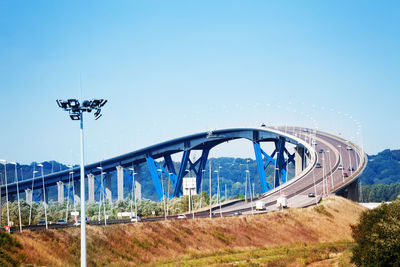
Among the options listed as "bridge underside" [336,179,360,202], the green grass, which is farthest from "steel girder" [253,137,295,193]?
the green grass

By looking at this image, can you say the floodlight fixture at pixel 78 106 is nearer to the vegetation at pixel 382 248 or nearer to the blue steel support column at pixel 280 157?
the vegetation at pixel 382 248

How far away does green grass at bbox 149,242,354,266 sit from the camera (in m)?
60.2

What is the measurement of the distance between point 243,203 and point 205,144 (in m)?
44.2

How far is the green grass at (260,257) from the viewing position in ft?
197

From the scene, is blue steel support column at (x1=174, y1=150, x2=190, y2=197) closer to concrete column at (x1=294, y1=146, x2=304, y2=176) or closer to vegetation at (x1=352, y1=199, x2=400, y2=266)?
concrete column at (x1=294, y1=146, x2=304, y2=176)

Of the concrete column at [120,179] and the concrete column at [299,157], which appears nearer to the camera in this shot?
the concrete column at [299,157]

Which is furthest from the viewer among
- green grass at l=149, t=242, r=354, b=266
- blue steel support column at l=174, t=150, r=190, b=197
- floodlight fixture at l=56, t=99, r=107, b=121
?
blue steel support column at l=174, t=150, r=190, b=197

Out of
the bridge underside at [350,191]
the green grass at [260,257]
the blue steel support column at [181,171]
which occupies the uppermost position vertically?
the blue steel support column at [181,171]

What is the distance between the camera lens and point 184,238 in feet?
243

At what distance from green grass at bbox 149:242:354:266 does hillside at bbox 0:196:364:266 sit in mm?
514

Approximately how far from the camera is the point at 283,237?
86250 millimetres

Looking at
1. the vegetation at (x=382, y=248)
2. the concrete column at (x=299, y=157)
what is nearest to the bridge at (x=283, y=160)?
the concrete column at (x=299, y=157)

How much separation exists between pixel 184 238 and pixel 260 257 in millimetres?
12159

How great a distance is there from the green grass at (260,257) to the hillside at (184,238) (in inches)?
20.2
